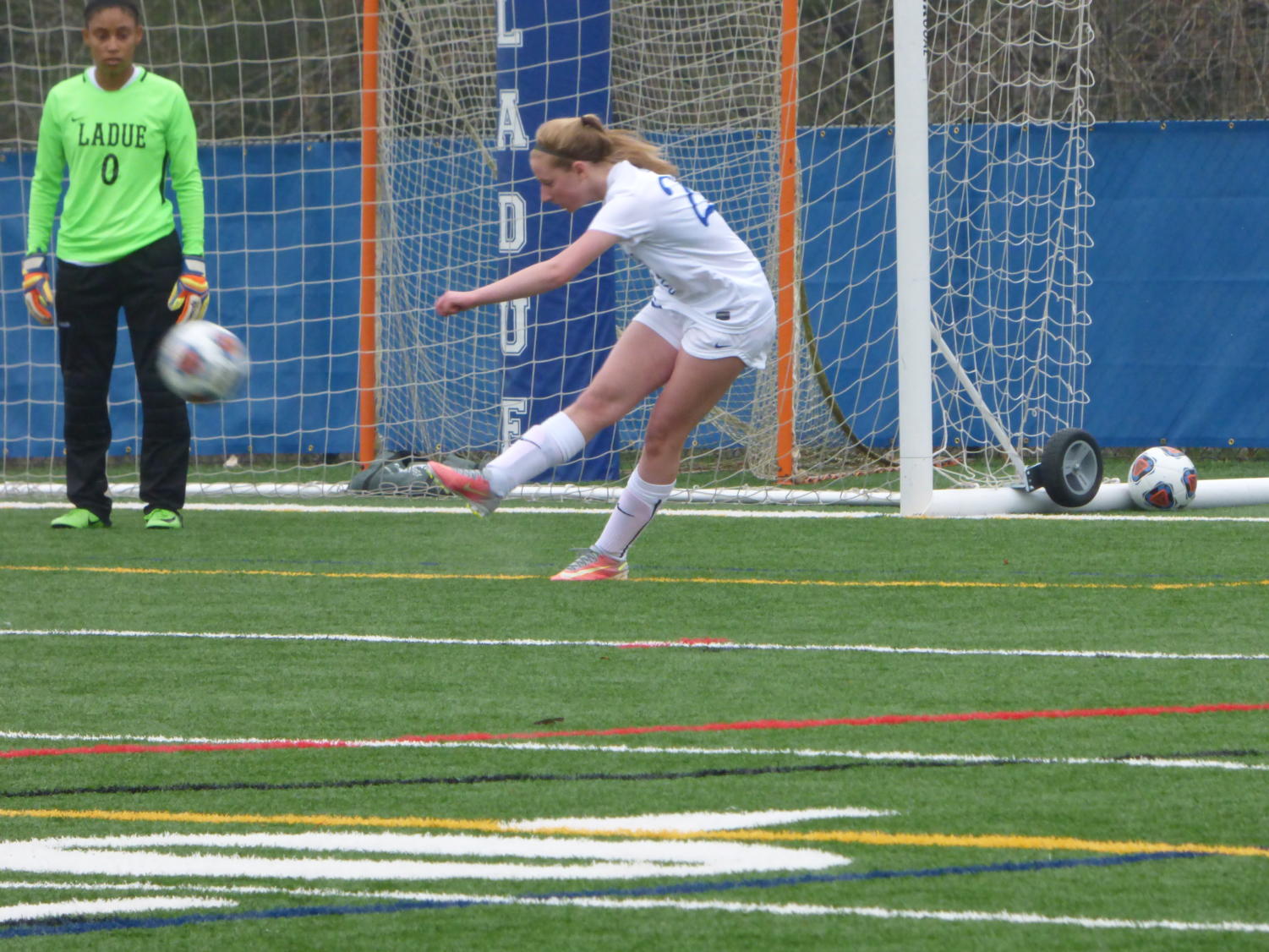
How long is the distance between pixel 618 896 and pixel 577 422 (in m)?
3.90

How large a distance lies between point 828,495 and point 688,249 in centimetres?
371

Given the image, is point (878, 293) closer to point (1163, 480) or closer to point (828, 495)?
point (828, 495)

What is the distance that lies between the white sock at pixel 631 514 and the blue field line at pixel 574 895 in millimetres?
3883

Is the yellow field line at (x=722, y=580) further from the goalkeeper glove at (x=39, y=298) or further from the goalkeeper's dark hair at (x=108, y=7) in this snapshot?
the goalkeeper's dark hair at (x=108, y=7)

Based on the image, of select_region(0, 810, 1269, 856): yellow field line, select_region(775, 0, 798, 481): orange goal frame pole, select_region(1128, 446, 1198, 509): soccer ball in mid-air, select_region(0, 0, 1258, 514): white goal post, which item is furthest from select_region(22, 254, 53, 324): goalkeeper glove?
select_region(0, 810, 1269, 856): yellow field line

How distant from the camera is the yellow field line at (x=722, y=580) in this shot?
6430 millimetres

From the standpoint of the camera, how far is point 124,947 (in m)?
2.62

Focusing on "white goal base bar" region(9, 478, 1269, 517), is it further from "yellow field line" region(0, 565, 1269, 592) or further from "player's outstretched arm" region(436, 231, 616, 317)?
"player's outstretched arm" region(436, 231, 616, 317)

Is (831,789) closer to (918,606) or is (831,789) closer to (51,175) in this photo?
(918,606)

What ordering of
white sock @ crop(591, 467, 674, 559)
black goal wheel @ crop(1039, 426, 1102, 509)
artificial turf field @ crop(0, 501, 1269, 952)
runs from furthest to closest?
black goal wheel @ crop(1039, 426, 1102, 509)
white sock @ crop(591, 467, 674, 559)
artificial turf field @ crop(0, 501, 1269, 952)

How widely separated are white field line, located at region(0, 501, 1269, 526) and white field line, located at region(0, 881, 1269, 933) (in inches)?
240

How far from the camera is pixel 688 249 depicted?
6562 millimetres

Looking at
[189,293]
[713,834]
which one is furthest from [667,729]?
[189,293]

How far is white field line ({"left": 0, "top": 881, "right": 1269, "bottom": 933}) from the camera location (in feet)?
8.57
